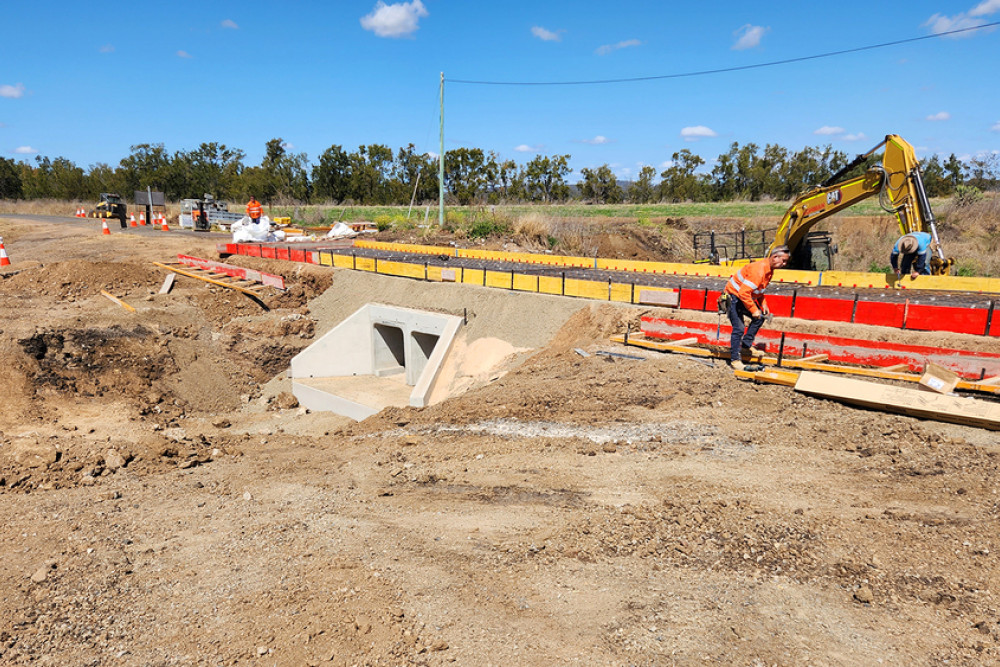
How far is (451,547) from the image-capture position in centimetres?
535

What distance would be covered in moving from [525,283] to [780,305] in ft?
18.6

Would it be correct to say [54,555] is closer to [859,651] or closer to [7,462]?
[7,462]

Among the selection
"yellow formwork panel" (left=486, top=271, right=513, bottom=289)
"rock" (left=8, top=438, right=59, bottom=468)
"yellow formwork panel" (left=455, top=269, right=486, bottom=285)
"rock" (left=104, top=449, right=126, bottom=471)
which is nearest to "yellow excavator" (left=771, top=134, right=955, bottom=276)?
"yellow formwork panel" (left=486, top=271, right=513, bottom=289)

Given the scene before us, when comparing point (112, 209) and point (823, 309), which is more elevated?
point (112, 209)

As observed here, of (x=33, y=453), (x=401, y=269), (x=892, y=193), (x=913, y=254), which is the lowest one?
(x=33, y=453)

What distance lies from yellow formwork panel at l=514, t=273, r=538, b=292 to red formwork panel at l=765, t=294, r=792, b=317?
517 centimetres

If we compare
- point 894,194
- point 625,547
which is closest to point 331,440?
point 625,547

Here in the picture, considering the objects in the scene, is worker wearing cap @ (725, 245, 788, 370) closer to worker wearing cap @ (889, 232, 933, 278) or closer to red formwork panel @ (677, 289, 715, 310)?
red formwork panel @ (677, 289, 715, 310)

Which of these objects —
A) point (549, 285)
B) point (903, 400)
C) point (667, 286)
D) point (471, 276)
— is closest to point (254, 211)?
point (471, 276)

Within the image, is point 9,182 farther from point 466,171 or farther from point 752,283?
point 752,283

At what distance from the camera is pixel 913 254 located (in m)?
11.0

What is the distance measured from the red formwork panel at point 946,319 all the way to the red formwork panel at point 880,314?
0.13 m

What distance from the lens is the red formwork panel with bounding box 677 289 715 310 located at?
37.8 ft

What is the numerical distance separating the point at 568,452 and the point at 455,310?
27.0 feet
